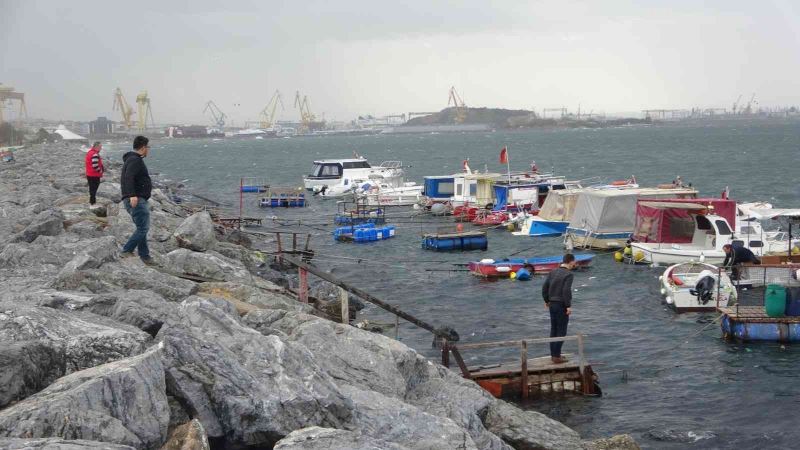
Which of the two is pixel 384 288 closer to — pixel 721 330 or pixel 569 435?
pixel 721 330

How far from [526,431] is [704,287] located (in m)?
13.8

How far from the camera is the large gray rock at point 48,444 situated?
6.17 meters

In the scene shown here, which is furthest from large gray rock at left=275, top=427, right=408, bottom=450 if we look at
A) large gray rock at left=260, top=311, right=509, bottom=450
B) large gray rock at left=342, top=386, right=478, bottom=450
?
large gray rock at left=260, top=311, right=509, bottom=450

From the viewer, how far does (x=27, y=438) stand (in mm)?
6539

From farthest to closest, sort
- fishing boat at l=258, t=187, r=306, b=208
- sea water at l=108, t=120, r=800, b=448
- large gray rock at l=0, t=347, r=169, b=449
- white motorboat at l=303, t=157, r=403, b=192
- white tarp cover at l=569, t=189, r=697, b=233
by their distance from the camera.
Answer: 1. white motorboat at l=303, t=157, r=403, b=192
2. fishing boat at l=258, t=187, r=306, b=208
3. white tarp cover at l=569, t=189, r=697, b=233
4. sea water at l=108, t=120, r=800, b=448
5. large gray rock at l=0, t=347, r=169, b=449

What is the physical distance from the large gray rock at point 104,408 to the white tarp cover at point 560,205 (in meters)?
34.1

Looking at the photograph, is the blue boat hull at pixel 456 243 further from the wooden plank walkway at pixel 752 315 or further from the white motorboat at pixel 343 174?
the white motorboat at pixel 343 174

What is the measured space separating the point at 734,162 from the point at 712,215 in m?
67.6

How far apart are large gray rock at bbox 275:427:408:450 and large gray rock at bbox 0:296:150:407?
7.14 feet

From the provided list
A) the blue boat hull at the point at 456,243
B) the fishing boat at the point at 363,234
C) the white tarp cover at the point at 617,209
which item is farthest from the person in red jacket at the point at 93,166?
the white tarp cover at the point at 617,209

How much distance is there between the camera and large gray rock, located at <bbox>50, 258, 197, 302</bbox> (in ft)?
38.5

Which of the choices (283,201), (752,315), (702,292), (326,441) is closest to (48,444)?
(326,441)

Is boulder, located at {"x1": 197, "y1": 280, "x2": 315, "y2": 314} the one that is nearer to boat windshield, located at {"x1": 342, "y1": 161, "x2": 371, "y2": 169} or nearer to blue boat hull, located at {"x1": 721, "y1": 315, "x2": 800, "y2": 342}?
blue boat hull, located at {"x1": 721, "y1": 315, "x2": 800, "y2": 342}

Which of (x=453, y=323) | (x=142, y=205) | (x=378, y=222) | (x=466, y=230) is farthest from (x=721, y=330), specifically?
(x=378, y=222)
